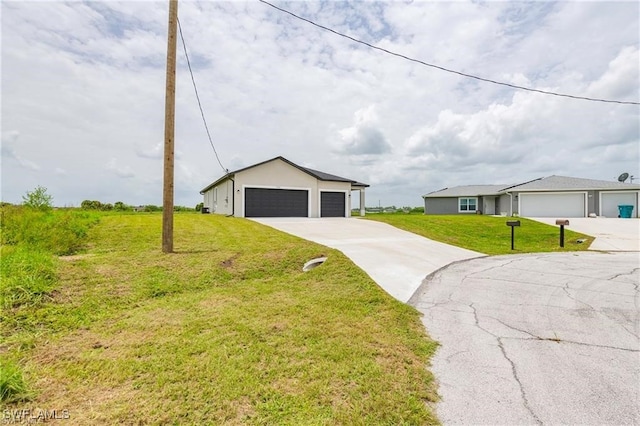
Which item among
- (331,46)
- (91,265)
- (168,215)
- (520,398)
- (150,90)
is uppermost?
(331,46)

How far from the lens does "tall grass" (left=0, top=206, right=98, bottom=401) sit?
261 centimetres

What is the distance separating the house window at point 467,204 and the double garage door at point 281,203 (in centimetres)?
1639

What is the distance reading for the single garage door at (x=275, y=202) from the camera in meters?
20.8

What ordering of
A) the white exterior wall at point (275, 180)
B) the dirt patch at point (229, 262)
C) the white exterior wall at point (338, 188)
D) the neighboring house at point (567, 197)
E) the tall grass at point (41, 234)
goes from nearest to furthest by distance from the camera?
1. the dirt patch at point (229, 262)
2. the tall grass at point (41, 234)
3. the white exterior wall at point (275, 180)
4. the white exterior wall at point (338, 188)
5. the neighboring house at point (567, 197)

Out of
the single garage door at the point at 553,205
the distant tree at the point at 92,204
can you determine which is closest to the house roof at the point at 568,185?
the single garage door at the point at 553,205

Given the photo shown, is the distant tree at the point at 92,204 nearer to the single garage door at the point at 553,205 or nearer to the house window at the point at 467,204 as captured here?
the house window at the point at 467,204

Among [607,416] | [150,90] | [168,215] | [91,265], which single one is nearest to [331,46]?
[150,90]

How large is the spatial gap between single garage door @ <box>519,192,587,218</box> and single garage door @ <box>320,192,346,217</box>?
15.5 meters

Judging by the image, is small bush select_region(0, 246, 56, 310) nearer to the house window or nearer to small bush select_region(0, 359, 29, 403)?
small bush select_region(0, 359, 29, 403)

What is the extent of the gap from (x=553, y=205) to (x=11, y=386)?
105 ft

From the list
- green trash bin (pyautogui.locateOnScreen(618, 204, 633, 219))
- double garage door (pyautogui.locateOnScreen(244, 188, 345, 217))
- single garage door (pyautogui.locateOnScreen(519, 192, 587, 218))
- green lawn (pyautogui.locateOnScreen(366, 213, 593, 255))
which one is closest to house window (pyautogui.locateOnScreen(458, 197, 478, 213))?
single garage door (pyautogui.locateOnScreen(519, 192, 587, 218))

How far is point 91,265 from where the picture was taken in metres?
6.23

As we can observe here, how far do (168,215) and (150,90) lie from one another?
19.8 feet

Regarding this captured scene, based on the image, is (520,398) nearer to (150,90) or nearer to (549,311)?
(549,311)
